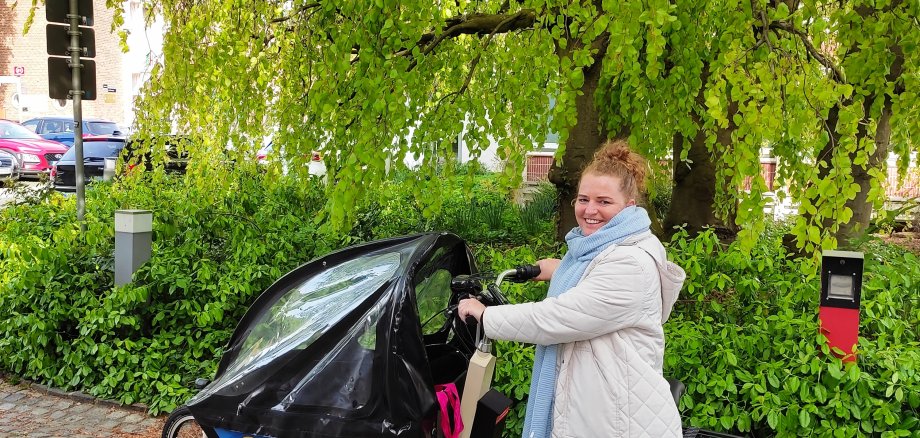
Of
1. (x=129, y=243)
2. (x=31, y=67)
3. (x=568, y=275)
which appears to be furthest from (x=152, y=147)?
(x=31, y=67)

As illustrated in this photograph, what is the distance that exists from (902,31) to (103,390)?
4.92m

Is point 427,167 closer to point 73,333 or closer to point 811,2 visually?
point 811,2

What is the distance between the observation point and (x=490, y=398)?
7.95 feet

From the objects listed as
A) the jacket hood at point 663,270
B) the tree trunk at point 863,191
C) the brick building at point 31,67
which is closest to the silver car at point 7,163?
the brick building at point 31,67

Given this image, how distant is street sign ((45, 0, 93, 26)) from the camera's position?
19.1 ft

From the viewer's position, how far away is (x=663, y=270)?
2234 millimetres

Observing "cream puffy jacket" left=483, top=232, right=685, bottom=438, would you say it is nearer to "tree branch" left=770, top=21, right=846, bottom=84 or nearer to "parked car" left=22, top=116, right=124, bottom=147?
"tree branch" left=770, top=21, right=846, bottom=84

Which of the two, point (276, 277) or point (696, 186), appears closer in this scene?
point (276, 277)

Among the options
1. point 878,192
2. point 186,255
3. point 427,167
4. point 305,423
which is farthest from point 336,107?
point 878,192

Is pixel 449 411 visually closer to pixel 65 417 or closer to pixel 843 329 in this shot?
pixel 843 329

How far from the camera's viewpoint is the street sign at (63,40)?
19.1 ft

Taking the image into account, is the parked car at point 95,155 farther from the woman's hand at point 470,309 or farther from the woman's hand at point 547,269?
the woman's hand at point 470,309

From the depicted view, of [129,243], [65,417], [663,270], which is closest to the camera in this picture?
[663,270]

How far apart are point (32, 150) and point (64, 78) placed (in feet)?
44.4
